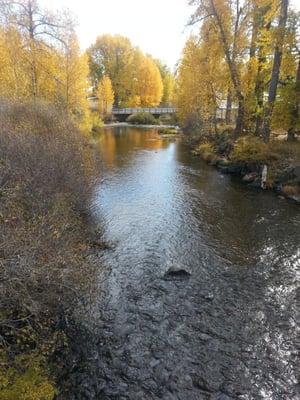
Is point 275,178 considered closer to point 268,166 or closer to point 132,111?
point 268,166

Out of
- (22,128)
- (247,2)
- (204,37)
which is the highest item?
(247,2)

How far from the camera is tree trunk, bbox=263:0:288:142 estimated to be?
16.7 m

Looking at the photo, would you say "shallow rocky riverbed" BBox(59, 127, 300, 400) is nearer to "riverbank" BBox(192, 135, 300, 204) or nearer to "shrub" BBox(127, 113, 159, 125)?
"riverbank" BBox(192, 135, 300, 204)

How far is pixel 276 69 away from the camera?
709 inches

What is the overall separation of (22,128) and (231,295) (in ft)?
29.0

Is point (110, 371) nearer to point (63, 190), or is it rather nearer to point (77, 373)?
point (77, 373)

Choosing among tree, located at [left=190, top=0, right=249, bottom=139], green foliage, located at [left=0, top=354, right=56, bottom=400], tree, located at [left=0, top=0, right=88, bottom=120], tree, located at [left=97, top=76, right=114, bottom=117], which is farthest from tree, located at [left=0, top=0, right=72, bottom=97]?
tree, located at [left=97, top=76, right=114, bottom=117]

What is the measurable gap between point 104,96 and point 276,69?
41.2m

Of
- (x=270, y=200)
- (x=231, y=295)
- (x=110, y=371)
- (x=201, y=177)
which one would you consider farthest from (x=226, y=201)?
(x=110, y=371)

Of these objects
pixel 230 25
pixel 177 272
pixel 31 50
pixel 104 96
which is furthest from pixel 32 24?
pixel 104 96

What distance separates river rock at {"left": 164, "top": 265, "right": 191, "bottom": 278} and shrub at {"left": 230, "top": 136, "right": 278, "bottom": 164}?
11340mm

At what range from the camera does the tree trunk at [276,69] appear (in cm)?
1673

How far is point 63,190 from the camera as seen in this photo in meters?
10.8

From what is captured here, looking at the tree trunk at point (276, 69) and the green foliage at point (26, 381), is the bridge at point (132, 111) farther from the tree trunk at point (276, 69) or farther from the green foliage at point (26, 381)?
the green foliage at point (26, 381)
